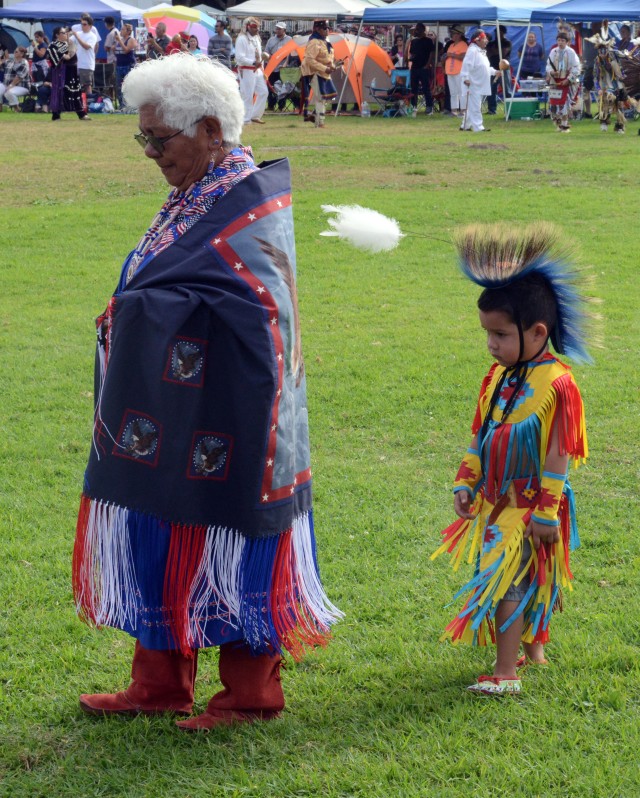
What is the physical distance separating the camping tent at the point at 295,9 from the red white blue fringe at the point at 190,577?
2594 centimetres

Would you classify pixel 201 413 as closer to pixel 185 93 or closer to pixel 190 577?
pixel 190 577

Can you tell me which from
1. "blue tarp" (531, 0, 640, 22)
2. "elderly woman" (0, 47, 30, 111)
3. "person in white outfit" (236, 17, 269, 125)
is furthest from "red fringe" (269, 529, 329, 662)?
"elderly woman" (0, 47, 30, 111)

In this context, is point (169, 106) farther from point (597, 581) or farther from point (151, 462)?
point (597, 581)

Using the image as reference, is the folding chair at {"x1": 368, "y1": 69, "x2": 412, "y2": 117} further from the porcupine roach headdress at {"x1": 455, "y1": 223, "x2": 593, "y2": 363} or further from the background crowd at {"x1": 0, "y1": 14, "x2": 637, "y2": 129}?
the porcupine roach headdress at {"x1": 455, "y1": 223, "x2": 593, "y2": 363}

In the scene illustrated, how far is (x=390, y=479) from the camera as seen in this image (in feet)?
16.5

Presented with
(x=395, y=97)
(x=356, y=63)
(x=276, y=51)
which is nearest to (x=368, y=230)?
(x=395, y=97)

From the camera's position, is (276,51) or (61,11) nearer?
(276,51)

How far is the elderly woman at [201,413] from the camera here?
280 cm

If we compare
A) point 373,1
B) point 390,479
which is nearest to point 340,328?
point 390,479

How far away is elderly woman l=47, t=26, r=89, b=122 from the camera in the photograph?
22531 millimetres

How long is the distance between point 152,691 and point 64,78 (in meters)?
22.1

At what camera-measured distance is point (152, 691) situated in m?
3.12

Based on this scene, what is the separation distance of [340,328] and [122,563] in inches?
197

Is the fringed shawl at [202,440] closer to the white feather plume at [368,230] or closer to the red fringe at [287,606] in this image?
the red fringe at [287,606]
